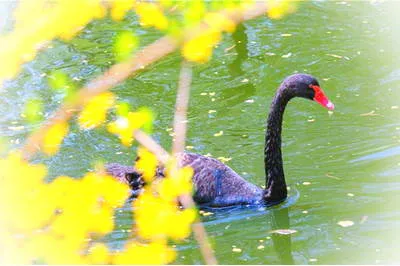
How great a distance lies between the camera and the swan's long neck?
4.94 meters

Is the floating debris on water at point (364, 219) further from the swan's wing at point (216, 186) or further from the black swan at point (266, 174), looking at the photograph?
the swan's wing at point (216, 186)

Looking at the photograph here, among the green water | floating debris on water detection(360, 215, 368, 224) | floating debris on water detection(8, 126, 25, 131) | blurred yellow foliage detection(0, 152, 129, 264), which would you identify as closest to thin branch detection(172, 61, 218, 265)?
the green water

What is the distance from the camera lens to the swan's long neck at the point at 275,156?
494 cm

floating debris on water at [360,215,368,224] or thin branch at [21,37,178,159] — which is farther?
floating debris on water at [360,215,368,224]

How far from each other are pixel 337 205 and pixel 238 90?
6.60 ft

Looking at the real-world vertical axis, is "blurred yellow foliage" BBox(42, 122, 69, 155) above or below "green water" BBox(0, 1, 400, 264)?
above

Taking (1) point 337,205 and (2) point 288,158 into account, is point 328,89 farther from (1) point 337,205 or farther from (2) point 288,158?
(1) point 337,205

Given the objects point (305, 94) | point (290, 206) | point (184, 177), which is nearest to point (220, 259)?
point (290, 206)

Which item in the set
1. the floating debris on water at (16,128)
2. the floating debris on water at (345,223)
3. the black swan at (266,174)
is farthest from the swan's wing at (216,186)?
the floating debris on water at (16,128)

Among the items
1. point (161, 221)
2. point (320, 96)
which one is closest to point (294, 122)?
point (320, 96)

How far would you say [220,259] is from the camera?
4363 millimetres

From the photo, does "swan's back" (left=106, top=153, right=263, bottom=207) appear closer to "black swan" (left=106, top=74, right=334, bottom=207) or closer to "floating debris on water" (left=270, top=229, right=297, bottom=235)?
"black swan" (left=106, top=74, right=334, bottom=207)

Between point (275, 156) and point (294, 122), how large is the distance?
3.28 feet

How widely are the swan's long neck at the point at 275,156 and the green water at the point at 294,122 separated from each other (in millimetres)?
95
